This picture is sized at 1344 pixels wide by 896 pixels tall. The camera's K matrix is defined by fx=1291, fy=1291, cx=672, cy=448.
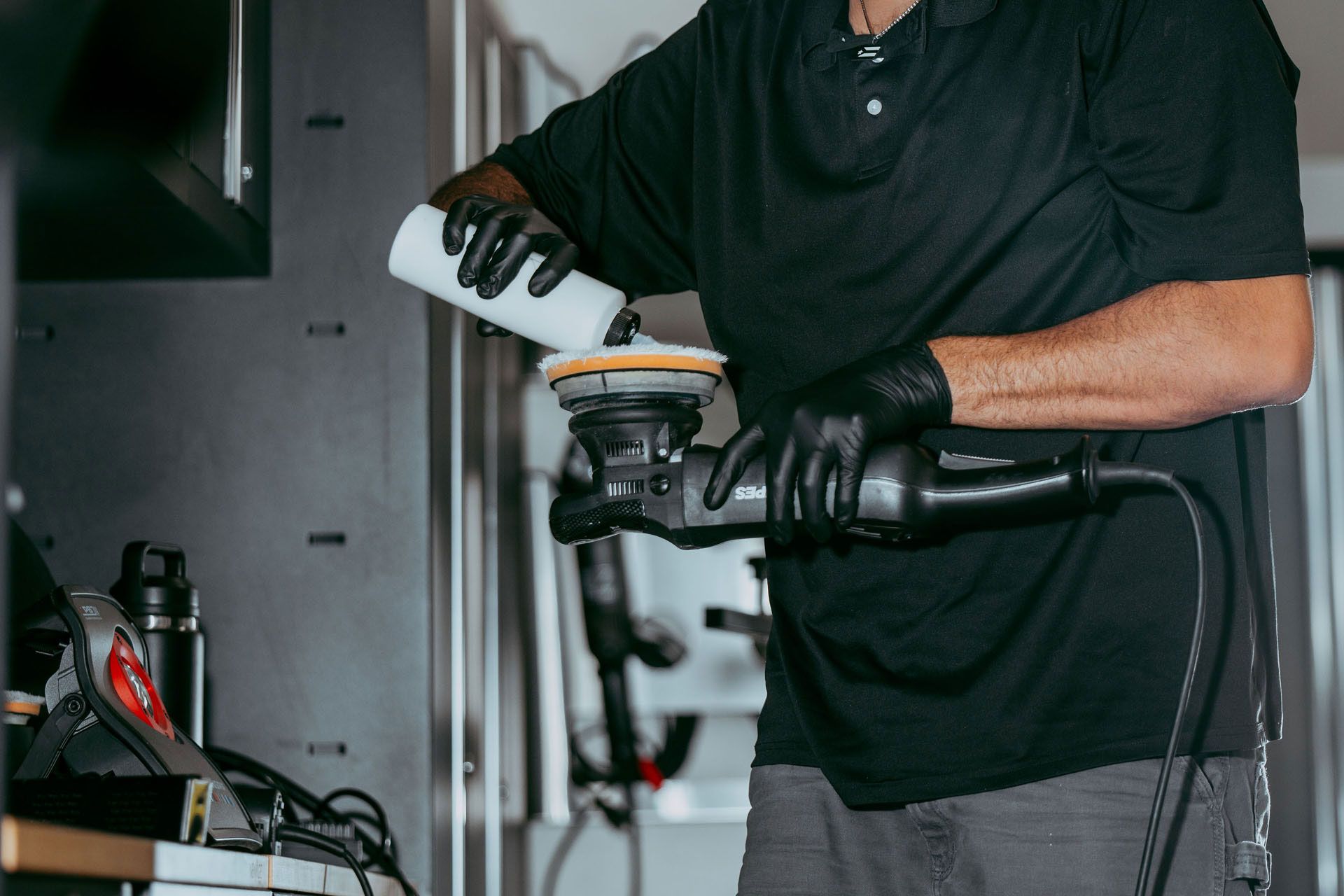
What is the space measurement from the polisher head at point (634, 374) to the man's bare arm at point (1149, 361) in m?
0.19

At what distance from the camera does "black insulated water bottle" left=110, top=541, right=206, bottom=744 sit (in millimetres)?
1226

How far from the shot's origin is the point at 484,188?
132 cm

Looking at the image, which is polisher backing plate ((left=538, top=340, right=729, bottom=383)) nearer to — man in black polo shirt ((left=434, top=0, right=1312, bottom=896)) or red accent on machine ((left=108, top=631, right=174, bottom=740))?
man in black polo shirt ((left=434, top=0, right=1312, bottom=896))

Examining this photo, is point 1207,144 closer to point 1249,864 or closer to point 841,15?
point 841,15

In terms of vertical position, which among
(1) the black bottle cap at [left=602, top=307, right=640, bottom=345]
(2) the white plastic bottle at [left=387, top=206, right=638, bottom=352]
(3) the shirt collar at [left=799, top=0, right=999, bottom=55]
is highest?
(3) the shirt collar at [left=799, top=0, right=999, bottom=55]

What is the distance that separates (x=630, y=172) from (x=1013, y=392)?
54 cm

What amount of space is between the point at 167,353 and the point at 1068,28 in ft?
3.38

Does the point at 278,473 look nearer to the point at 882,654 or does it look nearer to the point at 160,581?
the point at 160,581

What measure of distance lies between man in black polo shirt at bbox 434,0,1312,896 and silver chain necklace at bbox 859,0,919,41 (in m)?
0.01

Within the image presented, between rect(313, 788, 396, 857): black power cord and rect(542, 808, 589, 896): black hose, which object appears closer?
rect(313, 788, 396, 857): black power cord

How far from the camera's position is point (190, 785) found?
75cm

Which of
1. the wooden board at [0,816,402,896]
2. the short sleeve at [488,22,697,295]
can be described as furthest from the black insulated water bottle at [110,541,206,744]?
the short sleeve at [488,22,697,295]

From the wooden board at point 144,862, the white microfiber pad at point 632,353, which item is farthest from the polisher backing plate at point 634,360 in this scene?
the wooden board at point 144,862

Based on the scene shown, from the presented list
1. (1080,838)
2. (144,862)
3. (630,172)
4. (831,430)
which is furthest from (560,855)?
(144,862)
